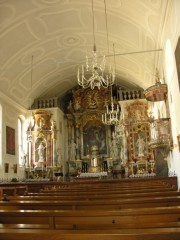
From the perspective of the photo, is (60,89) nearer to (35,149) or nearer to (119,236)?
(35,149)

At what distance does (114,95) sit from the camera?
22219mm

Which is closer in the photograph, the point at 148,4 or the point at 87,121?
the point at 148,4

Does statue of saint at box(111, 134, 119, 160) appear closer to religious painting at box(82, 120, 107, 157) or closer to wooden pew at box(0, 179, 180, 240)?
religious painting at box(82, 120, 107, 157)

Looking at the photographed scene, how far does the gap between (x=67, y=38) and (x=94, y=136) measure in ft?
31.9

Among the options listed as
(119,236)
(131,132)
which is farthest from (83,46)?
(119,236)

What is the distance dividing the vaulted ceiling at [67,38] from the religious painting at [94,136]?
4877 millimetres

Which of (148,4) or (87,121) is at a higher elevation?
(148,4)

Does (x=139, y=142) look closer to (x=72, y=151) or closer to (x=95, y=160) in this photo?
(x=95, y=160)

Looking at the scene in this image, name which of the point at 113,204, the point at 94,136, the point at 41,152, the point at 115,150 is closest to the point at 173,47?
the point at 113,204

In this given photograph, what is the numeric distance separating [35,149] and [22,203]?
1574 centimetres

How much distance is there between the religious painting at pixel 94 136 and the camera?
21.9m

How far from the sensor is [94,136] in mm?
22219

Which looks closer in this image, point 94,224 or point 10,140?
point 94,224

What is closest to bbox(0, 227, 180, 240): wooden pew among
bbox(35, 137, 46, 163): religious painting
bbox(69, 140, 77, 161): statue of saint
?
bbox(35, 137, 46, 163): religious painting
